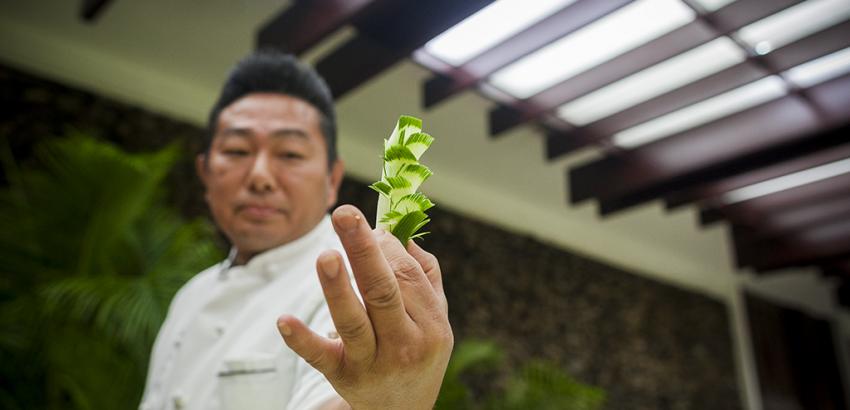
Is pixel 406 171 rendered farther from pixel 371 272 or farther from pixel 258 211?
pixel 258 211

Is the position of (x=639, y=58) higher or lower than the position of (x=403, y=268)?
higher

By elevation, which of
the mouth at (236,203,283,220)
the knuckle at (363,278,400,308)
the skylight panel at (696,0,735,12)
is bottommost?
the knuckle at (363,278,400,308)

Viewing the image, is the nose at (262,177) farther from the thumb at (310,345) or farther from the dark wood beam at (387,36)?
the dark wood beam at (387,36)

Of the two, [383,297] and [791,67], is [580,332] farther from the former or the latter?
[383,297]

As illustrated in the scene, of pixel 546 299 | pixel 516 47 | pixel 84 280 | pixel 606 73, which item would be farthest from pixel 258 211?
pixel 546 299

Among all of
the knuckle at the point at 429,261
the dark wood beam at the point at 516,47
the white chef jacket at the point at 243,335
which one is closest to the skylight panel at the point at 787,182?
the dark wood beam at the point at 516,47

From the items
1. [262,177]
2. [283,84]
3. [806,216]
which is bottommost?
[262,177]

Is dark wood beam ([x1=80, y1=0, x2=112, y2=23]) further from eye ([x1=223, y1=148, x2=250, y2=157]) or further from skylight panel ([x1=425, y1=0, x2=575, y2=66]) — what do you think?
eye ([x1=223, y1=148, x2=250, y2=157])

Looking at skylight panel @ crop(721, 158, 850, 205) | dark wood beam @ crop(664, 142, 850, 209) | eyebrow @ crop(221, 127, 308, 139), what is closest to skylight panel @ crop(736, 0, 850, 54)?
dark wood beam @ crop(664, 142, 850, 209)
